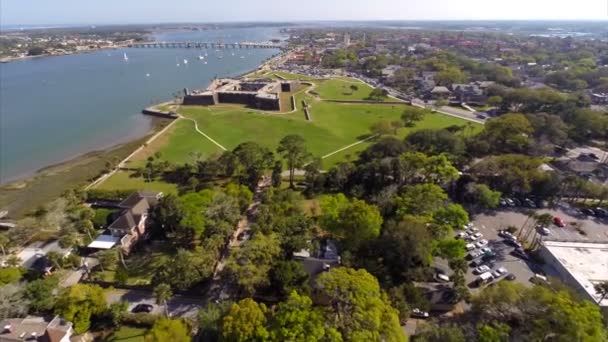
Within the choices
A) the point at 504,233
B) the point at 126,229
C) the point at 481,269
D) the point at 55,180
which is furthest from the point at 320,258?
the point at 55,180

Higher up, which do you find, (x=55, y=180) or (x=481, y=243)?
(x=55, y=180)

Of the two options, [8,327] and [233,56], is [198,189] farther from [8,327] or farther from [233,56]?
[233,56]

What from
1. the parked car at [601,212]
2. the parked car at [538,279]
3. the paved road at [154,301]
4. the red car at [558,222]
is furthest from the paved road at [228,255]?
the parked car at [601,212]

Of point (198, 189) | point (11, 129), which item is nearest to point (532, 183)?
point (198, 189)

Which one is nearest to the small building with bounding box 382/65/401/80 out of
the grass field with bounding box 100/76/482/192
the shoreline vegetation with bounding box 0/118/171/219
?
the grass field with bounding box 100/76/482/192

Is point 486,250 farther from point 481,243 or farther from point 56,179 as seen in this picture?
point 56,179

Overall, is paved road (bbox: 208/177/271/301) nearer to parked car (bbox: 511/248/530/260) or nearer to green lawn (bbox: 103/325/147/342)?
green lawn (bbox: 103/325/147/342)
